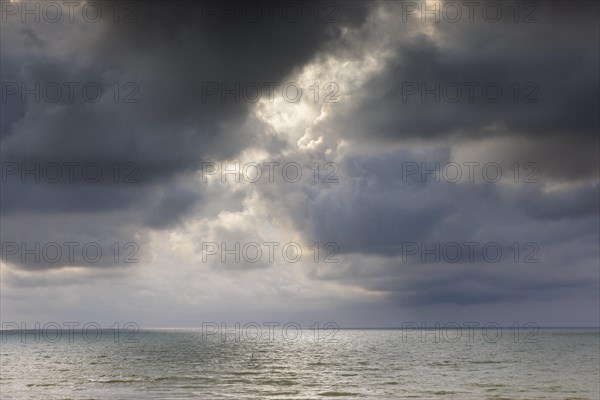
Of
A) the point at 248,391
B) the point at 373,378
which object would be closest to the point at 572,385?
the point at 373,378

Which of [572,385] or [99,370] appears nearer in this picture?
[572,385]

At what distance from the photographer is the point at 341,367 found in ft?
266

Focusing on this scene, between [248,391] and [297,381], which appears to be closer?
[248,391]

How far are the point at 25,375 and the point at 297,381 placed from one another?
3494cm

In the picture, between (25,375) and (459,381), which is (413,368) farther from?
(25,375)

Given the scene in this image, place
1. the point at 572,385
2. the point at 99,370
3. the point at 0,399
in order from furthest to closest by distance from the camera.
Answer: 1. the point at 99,370
2. the point at 572,385
3. the point at 0,399

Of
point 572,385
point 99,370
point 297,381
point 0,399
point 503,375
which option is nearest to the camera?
point 0,399

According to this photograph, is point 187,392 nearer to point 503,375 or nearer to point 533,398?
point 533,398

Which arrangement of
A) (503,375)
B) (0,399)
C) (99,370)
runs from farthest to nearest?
(99,370) < (503,375) < (0,399)

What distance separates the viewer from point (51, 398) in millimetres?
47438

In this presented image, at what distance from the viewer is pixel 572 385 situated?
187 feet

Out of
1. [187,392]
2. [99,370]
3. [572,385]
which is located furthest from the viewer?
[99,370]

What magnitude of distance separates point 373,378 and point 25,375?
4281cm

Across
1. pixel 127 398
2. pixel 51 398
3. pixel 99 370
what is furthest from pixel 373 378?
pixel 99 370
